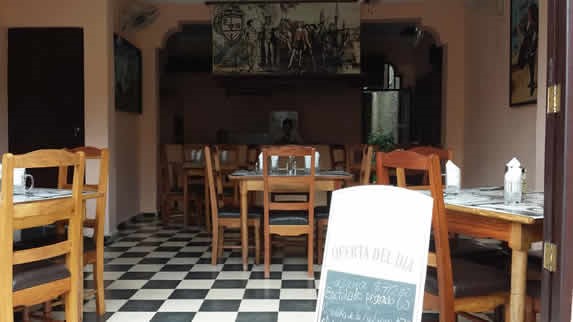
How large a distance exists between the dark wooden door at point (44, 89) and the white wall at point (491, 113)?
199 inches

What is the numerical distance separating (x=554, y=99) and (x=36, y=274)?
2327 mm

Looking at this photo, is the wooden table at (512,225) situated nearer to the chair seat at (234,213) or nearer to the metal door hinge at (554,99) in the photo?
the metal door hinge at (554,99)

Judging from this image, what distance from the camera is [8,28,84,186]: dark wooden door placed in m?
5.91

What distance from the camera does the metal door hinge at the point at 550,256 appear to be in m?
1.62

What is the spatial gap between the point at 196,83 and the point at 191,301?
11.1m

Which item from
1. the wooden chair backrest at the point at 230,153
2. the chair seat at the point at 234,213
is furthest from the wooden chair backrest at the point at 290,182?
the wooden chair backrest at the point at 230,153

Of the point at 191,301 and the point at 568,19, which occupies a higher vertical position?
the point at 568,19

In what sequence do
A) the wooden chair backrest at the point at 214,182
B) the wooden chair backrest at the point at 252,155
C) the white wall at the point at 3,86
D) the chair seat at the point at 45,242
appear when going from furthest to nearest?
the wooden chair backrest at the point at 252,155 → the white wall at the point at 3,86 → the wooden chair backrest at the point at 214,182 → the chair seat at the point at 45,242

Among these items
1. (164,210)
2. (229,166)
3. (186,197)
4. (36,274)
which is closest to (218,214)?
(229,166)

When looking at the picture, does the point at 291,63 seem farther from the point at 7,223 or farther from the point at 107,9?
the point at 7,223

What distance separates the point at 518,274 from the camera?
6.99 feet

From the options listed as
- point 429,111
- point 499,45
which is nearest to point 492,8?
point 499,45

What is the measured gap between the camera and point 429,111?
11344 mm

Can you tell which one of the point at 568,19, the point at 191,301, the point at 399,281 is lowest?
the point at 191,301
